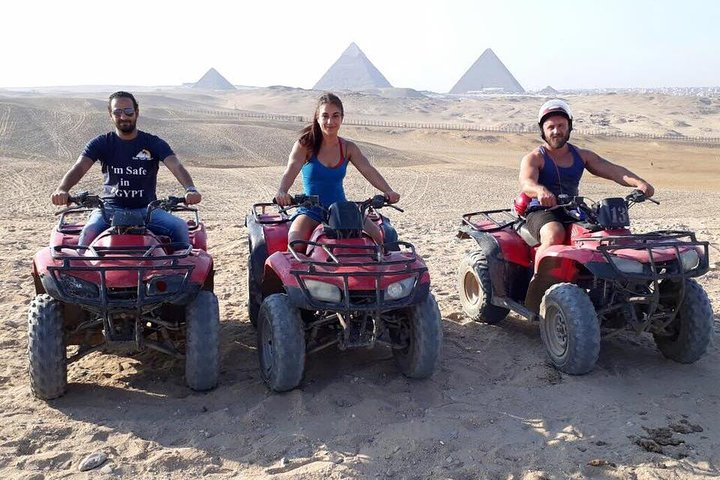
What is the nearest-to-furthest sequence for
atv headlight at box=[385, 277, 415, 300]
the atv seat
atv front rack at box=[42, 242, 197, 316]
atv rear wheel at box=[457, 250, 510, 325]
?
atv front rack at box=[42, 242, 197, 316] → atv headlight at box=[385, 277, 415, 300] → the atv seat → atv rear wheel at box=[457, 250, 510, 325]

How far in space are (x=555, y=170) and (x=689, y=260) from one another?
1.35 m

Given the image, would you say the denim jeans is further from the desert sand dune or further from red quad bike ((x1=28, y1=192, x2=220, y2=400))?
the desert sand dune

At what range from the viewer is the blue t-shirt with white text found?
19.2 feet

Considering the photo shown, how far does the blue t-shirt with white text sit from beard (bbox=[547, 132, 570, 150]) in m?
3.17

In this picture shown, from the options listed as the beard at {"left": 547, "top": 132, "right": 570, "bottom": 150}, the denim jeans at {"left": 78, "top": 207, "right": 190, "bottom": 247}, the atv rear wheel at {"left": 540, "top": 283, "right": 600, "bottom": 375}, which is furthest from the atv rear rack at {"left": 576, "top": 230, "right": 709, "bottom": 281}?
the denim jeans at {"left": 78, "top": 207, "right": 190, "bottom": 247}

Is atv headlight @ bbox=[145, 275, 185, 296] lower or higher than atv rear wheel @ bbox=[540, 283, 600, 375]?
higher

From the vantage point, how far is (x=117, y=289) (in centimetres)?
488

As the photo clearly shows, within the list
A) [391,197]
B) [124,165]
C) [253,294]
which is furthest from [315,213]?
[124,165]

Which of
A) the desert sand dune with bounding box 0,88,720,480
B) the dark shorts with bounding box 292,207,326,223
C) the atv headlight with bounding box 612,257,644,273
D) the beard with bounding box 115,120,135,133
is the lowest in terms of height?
the desert sand dune with bounding box 0,88,720,480

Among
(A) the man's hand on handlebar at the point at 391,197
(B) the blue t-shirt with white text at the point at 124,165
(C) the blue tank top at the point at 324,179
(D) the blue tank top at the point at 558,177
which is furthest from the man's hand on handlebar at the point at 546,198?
(B) the blue t-shirt with white text at the point at 124,165

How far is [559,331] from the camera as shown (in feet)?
18.7

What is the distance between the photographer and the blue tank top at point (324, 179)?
19.7ft

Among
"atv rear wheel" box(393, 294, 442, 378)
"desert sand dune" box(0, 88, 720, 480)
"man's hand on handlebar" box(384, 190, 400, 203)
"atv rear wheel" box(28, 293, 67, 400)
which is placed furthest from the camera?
"man's hand on handlebar" box(384, 190, 400, 203)

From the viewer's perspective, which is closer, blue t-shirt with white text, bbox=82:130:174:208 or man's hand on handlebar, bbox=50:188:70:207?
man's hand on handlebar, bbox=50:188:70:207
